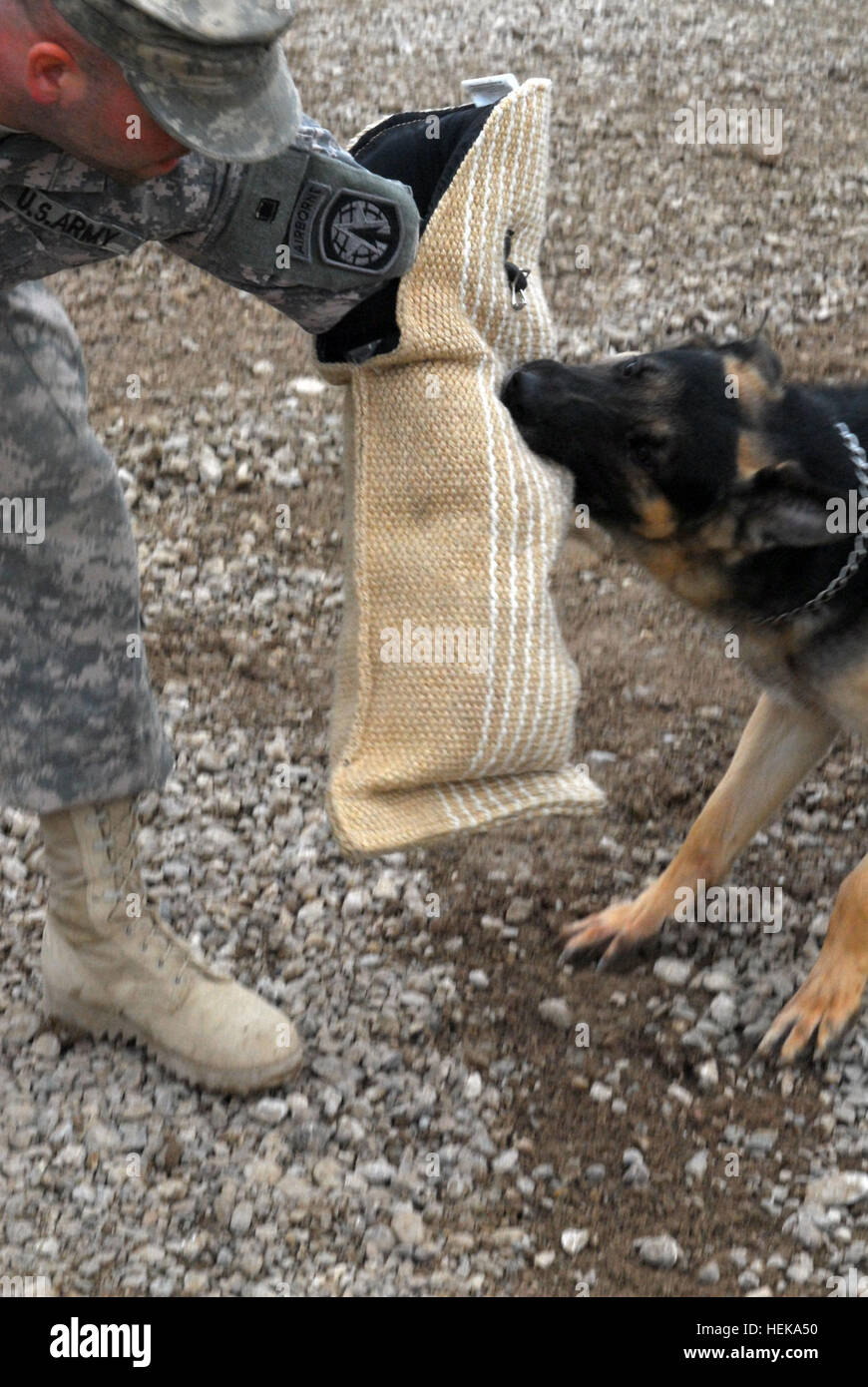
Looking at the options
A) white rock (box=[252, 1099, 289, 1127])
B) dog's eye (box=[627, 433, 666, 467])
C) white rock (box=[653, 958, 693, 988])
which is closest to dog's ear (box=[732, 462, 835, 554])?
dog's eye (box=[627, 433, 666, 467])

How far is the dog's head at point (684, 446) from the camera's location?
118 inches

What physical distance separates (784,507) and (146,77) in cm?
167

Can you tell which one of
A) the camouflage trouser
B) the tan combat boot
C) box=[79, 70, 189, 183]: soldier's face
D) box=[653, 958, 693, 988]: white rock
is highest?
box=[79, 70, 189, 183]: soldier's face

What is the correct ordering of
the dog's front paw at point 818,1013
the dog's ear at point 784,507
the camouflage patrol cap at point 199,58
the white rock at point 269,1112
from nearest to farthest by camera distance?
the camouflage patrol cap at point 199,58 < the dog's ear at point 784,507 < the white rock at point 269,1112 < the dog's front paw at point 818,1013

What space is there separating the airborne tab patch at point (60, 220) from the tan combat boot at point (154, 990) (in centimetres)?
126

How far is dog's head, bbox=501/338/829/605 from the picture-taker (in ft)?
9.87

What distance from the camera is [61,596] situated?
273 cm

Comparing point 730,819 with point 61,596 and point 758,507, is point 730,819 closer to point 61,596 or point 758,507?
point 758,507

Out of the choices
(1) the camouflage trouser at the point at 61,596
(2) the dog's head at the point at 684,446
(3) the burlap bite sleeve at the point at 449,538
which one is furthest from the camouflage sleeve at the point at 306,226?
(2) the dog's head at the point at 684,446

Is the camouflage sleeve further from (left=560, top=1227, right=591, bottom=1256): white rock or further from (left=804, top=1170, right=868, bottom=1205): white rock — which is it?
(left=804, top=1170, right=868, bottom=1205): white rock

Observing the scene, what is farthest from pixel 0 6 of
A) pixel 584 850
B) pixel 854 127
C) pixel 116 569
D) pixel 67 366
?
pixel 854 127

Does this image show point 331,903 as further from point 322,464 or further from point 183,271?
point 183,271

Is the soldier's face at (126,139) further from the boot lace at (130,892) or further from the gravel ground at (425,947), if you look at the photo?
the gravel ground at (425,947)

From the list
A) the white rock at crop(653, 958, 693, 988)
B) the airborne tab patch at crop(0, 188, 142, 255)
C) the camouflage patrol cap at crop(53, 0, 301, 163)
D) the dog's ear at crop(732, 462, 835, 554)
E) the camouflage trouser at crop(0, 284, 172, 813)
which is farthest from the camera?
the white rock at crop(653, 958, 693, 988)
